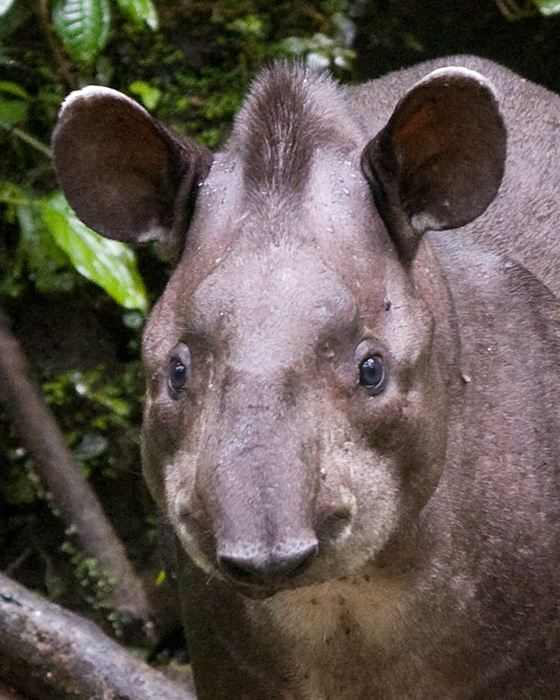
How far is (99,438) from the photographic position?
5.64m

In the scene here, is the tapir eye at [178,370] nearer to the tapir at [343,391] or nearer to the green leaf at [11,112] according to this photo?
the tapir at [343,391]

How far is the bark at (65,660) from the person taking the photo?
3.90m

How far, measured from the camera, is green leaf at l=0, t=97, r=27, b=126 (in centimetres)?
480

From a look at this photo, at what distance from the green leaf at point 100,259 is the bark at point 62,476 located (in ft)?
2.09

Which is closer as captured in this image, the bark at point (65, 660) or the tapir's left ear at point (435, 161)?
the tapir's left ear at point (435, 161)

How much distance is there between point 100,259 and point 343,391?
6.59 ft

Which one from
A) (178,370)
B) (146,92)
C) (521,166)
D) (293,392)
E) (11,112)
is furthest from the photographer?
(146,92)

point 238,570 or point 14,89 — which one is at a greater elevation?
point 238,570

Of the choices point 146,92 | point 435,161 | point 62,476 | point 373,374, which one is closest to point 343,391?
point 373,374

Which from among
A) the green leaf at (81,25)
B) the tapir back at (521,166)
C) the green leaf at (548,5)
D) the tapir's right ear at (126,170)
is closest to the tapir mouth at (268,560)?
the tapir's right ear at (126,170)

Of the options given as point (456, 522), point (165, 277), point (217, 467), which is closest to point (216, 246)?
point (217, 467)

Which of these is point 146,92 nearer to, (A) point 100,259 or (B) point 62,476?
(A) point 100,259

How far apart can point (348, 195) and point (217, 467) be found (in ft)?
2.72

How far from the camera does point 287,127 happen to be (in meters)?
2.86
